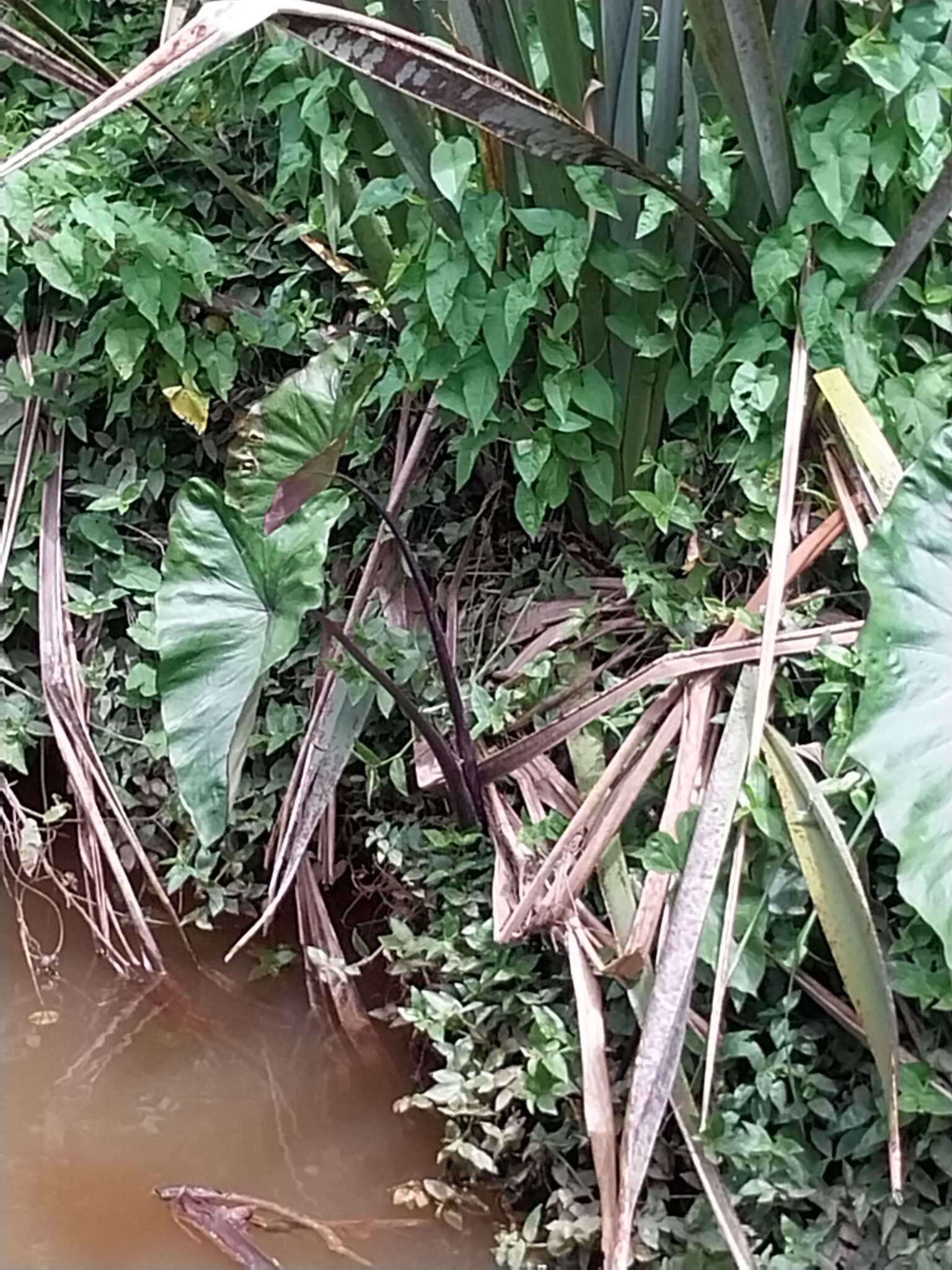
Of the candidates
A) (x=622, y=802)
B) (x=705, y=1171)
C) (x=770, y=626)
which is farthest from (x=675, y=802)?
(x=705, y=1171)

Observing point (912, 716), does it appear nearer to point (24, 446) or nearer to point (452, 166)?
point (452, 166)

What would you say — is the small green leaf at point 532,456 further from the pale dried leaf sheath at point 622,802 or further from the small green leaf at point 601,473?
the pale dried leaf sheath at point 622,802

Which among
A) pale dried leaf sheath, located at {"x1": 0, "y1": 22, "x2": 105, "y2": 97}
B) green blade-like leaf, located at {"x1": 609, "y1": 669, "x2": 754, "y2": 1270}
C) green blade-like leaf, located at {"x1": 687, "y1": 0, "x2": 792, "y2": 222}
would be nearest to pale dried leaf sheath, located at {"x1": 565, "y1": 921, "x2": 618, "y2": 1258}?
green blade-like leaf, located at {"x1": 609, "y1": 669, "x2": 754, "y2": 1270}

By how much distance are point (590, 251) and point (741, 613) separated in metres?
0.34

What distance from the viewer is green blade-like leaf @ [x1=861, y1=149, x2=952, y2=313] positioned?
90 cm

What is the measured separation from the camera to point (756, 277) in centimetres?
99

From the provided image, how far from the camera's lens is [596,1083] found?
3.04 ft

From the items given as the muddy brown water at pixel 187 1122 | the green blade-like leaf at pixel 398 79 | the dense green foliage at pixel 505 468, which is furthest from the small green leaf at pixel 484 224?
the muddy brown water at pixel 187 1122

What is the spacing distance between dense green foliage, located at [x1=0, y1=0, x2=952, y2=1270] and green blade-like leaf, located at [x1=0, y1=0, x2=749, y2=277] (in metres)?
0.12

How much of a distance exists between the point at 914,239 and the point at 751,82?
0.19 meters

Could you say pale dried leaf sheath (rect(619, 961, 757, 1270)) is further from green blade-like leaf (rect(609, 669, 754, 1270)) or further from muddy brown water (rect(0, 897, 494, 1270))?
muddy brown water (rect(0, 897, 494, 1270))

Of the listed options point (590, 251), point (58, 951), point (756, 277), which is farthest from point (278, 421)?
point (58, 951)

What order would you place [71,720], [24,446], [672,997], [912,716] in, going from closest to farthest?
[912,716]
[672,997]
[71,720]
[24,446]

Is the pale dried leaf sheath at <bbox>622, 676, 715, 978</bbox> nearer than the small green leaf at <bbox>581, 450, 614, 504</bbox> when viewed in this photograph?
Yes
